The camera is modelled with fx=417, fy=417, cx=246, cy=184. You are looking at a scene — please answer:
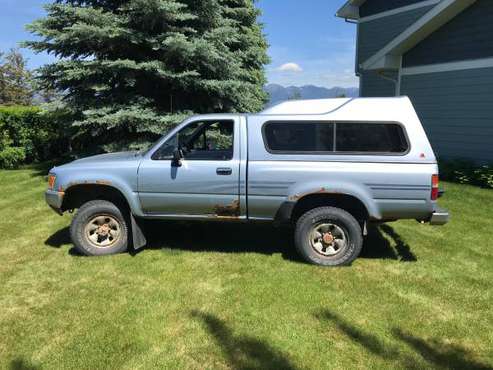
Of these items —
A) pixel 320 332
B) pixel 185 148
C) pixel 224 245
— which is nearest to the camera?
pixel 320 332

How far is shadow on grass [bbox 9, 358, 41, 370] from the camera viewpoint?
325 cm

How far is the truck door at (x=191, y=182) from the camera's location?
5.13 m

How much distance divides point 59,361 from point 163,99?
25.2 ft

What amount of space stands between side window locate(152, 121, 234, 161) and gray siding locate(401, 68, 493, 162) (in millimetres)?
7593

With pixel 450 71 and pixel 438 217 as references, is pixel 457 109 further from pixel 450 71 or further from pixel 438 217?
pixel 438 217

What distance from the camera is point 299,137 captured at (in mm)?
5090

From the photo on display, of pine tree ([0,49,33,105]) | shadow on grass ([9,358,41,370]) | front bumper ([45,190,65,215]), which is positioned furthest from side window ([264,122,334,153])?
pine tree ([0,49,33,105])

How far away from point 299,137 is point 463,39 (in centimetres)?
819

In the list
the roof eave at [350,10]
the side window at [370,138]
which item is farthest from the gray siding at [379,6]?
the side window at [370,138]

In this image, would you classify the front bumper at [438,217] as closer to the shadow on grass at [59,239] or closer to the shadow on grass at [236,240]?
the shadow on grass at [236,240]

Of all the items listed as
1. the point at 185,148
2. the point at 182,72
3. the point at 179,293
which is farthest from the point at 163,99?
the point at 179,293

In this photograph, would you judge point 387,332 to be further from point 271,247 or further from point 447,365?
point 271,247

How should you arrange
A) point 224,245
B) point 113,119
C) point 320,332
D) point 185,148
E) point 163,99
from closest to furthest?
point 320,332 → point 185,148 → point 224,245 → point 113,119 → point 163,99

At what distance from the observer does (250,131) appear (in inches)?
203
